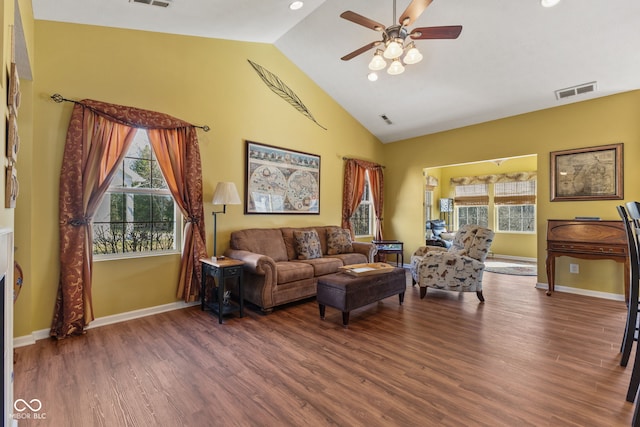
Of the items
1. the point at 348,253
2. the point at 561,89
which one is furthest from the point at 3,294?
the point at 561,89

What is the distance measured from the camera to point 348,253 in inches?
Answer: 195

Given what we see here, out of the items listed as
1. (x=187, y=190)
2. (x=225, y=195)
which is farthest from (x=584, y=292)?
(x=187, y=190)

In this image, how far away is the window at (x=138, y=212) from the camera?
10.6 ft

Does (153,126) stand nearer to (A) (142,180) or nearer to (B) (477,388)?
(A) (142,180)

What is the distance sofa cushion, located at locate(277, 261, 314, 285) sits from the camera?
140 inches

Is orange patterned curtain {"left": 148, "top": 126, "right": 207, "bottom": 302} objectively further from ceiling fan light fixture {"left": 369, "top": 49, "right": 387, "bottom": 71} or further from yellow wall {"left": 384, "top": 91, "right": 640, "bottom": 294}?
yellow wall {"left": 384, "top": 91, "right": 640, "bottom": 294}

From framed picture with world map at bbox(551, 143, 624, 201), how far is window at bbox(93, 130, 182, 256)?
5.59 m

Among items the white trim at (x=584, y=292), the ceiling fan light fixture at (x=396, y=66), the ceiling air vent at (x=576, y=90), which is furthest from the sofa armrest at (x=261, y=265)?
the ceiling air vent at (x=576, y=90)

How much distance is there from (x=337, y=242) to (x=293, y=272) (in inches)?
56.6

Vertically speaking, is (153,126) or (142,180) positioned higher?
(153,126)

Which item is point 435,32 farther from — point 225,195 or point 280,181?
point 280,181

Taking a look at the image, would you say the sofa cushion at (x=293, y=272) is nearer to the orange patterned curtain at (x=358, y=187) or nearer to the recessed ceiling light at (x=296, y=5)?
the orange patterned curtain at (x=358, y=187)

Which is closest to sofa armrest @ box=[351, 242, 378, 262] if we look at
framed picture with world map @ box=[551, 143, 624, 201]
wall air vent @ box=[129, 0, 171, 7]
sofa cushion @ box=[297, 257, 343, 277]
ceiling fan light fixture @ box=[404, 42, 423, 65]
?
sofa cushion @ box=[297, 257, 343, 277]

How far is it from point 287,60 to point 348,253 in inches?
131
